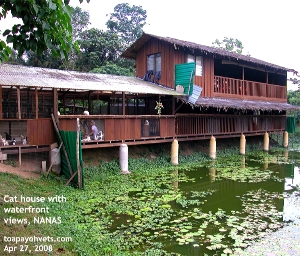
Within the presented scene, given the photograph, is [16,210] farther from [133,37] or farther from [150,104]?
[133,37]

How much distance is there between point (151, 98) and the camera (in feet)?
58.3

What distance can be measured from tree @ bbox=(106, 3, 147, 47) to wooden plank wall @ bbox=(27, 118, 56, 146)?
2543 centimetres

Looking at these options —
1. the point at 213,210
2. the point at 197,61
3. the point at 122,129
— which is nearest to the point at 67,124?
the point at 122,129

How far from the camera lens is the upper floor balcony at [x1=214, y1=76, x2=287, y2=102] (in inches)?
732

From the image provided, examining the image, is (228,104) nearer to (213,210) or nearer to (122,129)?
(122,129)

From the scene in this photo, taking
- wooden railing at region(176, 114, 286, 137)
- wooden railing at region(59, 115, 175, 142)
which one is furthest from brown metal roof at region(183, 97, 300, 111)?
wooden railing at region(59, 115, 175, 142)

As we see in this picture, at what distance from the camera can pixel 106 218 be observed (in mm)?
7723

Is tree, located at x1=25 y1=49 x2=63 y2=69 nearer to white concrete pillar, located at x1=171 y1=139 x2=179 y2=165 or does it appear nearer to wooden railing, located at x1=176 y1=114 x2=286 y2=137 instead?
wooden railing, located at x1=176 y1=114 x2=286 y2=137

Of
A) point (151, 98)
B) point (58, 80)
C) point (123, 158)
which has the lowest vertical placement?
point (123, 158)

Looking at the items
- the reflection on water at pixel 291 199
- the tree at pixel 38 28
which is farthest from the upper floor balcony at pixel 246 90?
the tree at pixel 38 28

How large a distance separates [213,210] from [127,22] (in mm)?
32262

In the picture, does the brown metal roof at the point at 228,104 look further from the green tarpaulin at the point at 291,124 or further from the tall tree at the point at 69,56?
the tall tree at the point at 69,56

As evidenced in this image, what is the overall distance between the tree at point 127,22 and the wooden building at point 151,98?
52.4 ft

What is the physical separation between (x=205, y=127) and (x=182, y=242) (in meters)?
11.1
